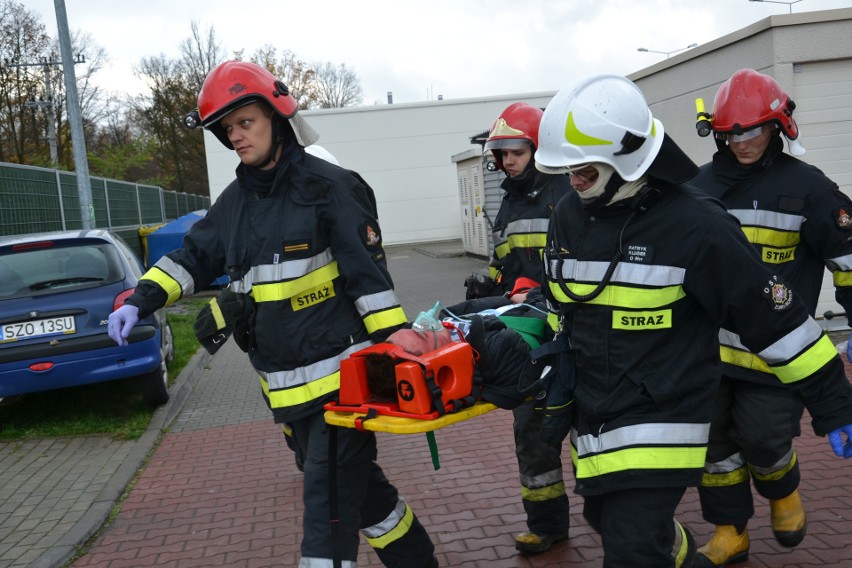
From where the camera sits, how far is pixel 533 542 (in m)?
4.42

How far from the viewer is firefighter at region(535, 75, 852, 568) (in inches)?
112

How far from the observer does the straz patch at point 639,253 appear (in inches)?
114

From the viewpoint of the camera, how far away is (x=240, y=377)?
10445 millimetres

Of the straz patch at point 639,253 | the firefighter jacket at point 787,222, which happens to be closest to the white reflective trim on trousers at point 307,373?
the straz patch at point 639,253

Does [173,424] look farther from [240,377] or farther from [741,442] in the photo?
[741,442]

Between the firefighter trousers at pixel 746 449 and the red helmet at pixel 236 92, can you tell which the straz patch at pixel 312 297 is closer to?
the red helmet at pixel 236 92

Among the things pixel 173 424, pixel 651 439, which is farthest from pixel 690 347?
pixel 173 424

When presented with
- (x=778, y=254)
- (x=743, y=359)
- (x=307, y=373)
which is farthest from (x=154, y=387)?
(x=778, y=254)

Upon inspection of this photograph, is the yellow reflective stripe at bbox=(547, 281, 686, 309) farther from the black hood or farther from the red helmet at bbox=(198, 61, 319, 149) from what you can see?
the red helmet at bbox=(198, 61, 319, 149)

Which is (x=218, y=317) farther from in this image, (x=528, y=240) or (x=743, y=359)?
(x=743, y=359)

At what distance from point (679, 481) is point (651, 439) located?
165 mm

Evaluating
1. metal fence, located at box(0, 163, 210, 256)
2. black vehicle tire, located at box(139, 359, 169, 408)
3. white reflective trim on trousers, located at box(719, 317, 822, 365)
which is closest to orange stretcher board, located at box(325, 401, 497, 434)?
white reflective trim on trousers, located at box(719, 317, 822, 365)

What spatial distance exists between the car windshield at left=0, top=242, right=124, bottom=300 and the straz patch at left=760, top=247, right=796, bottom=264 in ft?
18.4

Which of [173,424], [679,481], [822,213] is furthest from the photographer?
[173,424]
